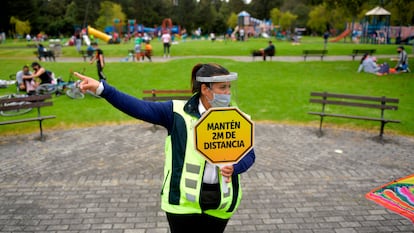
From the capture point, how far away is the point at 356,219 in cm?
514

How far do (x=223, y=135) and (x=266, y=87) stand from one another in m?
13.3

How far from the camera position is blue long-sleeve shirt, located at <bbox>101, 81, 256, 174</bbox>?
2.56 metres

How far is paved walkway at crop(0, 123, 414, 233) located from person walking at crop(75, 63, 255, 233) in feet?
7.35

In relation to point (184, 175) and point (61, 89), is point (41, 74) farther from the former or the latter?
point (184, 175)

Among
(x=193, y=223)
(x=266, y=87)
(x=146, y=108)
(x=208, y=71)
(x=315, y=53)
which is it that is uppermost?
(x=208, y=71)

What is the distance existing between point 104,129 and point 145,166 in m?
3.21

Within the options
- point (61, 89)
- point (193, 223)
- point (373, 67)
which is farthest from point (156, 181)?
point (373, 67)

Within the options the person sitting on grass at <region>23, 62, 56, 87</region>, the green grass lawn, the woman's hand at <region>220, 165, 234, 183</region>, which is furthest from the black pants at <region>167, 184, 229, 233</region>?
the person sitting on grass at <region>23, 62, 56, 87</region>

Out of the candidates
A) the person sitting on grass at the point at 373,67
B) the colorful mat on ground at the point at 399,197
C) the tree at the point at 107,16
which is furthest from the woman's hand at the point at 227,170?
the tree at the point at 107,16

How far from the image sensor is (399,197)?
402cm

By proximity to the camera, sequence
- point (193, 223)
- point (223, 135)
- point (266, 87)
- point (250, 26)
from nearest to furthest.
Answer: point (223, 135) < point (193, 223) < point (266, 87) < point (250, 26)

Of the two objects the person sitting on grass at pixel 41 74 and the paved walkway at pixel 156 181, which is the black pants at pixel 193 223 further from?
the person sitting on grass at pixel 41 74

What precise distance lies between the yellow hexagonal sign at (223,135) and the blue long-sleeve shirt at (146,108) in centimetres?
25

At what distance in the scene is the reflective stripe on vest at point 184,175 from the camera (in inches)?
104
